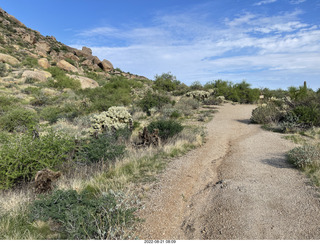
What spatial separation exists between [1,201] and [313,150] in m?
8.24

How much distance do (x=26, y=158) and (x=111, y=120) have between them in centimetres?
602

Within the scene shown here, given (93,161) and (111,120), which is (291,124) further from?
(93,161)

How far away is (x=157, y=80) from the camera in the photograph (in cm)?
3628

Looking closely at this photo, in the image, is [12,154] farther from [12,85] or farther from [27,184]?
[12,85]

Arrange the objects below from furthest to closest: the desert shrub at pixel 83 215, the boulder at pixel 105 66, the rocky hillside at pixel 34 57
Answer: the boulder at pixel 105 66 → the rocky hillside at pixel 34 57 → the desert shrub at pixel 83 215

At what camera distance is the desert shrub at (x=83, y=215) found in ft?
9.85

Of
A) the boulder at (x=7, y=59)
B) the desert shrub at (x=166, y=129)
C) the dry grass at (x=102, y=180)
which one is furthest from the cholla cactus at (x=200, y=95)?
the boulder at (x=7, y=59)

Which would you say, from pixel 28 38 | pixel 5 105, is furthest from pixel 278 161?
pixel 28 38

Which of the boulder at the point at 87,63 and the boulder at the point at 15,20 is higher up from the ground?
the boulder at the point at 15,20

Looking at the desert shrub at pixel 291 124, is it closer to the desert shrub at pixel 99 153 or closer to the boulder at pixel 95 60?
the desert shrub at pixel 99 153

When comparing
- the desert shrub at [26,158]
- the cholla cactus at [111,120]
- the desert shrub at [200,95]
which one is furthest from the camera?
the desert shrub at [200,95]

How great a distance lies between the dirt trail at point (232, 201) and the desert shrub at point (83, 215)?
46 centimetres

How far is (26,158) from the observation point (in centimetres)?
530

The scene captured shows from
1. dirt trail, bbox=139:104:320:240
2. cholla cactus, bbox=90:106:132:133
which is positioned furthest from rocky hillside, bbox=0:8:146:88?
dirt trail, bbox=139:104:320:240
